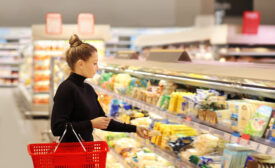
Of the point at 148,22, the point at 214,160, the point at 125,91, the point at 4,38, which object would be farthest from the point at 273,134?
the point at 4,38

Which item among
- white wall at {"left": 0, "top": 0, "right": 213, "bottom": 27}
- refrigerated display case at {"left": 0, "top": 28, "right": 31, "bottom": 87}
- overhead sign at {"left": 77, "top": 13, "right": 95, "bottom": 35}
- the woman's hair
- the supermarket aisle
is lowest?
the supermarket aisle

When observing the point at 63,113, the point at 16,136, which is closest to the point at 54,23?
the point at 16,136

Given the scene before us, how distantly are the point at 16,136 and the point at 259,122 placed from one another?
6.75 meters

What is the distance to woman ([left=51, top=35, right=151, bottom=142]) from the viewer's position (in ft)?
8.22

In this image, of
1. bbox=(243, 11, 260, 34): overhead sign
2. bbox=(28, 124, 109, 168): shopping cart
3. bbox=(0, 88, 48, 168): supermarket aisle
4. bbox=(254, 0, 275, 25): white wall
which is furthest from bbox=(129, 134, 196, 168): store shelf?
bbox=(254, 0, 275, 25): white wall

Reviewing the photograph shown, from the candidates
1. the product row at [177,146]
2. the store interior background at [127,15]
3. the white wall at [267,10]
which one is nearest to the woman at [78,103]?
the product row at [177,146]

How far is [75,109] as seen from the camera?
8.67 ft

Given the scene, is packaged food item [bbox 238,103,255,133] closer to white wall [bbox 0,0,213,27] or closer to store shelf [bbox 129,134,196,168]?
store shelf [bbox 129,134,196,168]

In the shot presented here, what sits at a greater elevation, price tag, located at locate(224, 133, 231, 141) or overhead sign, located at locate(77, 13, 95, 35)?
overhead sign, located at locate(77, 13, 95, 35)

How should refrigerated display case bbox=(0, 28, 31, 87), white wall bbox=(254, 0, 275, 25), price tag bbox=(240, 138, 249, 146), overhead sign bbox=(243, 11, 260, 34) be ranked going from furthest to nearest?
refrigerated display case bbox=(0, 28, 31, 87)
white wall bbox=(254, 0, 275, 25)
overhead sign bbox=(243, 11, 260, 34)
price tag bbox=(240, 138, 249, 146)

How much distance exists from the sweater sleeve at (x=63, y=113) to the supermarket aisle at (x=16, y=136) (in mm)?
3747

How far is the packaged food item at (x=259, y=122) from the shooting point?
2252 millimetres

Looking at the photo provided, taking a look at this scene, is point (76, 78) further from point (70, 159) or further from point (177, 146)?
point (177, 146)

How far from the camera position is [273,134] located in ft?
7.10
